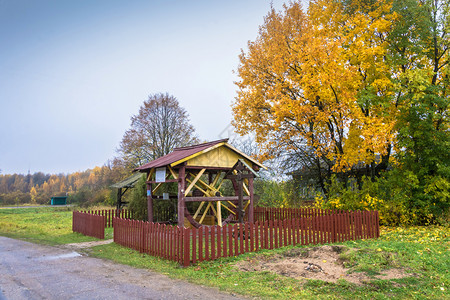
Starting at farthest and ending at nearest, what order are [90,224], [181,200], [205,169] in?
[90,224] < [205,169] < [181,200]

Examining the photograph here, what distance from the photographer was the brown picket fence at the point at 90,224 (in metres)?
14.7

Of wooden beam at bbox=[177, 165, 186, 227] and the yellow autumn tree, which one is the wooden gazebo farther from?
the yellow autumn tree

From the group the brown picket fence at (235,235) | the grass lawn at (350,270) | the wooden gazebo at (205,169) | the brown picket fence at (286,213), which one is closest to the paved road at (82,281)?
the grass lawn at (350,270)

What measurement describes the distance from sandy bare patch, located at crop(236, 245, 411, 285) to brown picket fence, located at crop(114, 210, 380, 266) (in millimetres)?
966

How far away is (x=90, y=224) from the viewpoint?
1558cm

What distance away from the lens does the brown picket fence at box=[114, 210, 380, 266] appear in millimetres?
9227

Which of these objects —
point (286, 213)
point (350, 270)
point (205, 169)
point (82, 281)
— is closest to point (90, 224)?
point (205, 169)

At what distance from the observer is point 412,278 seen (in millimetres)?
6781

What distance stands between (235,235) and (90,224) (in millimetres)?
8989

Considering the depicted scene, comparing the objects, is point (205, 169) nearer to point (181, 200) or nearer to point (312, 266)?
point (181, 200)

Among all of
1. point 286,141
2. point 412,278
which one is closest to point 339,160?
point 286,141

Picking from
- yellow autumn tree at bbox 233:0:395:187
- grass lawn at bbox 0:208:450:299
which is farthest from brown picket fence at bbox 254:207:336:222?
grass lawn at bbox 0:208:450:299

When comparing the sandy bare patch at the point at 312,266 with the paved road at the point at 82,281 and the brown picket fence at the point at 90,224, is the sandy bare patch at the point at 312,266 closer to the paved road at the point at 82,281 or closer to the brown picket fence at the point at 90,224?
the paved road at the point at 82,281

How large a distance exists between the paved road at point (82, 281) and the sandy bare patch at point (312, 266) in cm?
211
